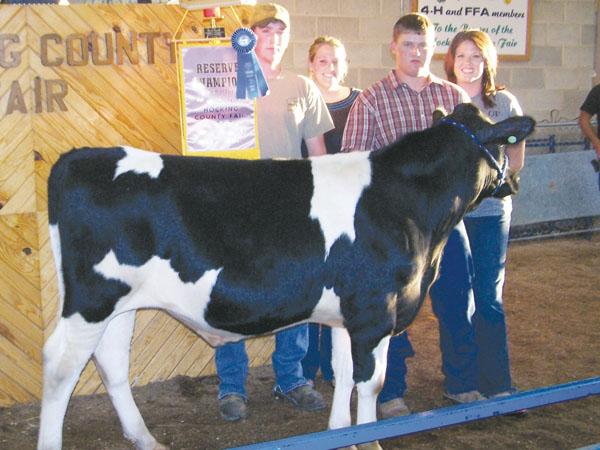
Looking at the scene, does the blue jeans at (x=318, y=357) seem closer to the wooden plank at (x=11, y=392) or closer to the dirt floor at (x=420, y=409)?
the dirt floor at (x=420, y=409)

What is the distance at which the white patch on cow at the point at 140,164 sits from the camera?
3.23 metres

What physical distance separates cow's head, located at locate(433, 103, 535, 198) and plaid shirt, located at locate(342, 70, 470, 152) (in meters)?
0.37

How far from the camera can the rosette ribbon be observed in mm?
4008

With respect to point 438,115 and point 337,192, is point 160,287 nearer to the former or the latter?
point 337,192

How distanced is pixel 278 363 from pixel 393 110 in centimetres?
160

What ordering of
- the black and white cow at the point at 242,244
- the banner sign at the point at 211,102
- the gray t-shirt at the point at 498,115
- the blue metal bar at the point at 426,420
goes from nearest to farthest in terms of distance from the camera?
the blue metal bar at the point at 426,420, the black and white cow at the point at 242,244, the gray t-shirt at the point at 498,115, the banner sign at the point at 211,102

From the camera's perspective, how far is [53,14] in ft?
13.5

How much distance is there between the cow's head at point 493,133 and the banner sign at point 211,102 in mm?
1141

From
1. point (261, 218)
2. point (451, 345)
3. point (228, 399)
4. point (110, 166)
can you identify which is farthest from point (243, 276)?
point (451, 345)

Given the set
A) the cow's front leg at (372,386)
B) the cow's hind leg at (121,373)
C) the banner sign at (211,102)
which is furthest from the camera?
the banner sign at (211,102)

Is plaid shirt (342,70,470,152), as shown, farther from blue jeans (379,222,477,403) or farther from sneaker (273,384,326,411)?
sneaker (273,384,326,411)

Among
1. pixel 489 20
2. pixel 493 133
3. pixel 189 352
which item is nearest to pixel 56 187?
pixel 189 352

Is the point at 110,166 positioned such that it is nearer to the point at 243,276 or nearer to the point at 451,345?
the point at 243,276

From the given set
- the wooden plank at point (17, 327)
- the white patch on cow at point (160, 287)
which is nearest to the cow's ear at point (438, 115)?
the white patch on cow at point (160, 287)
